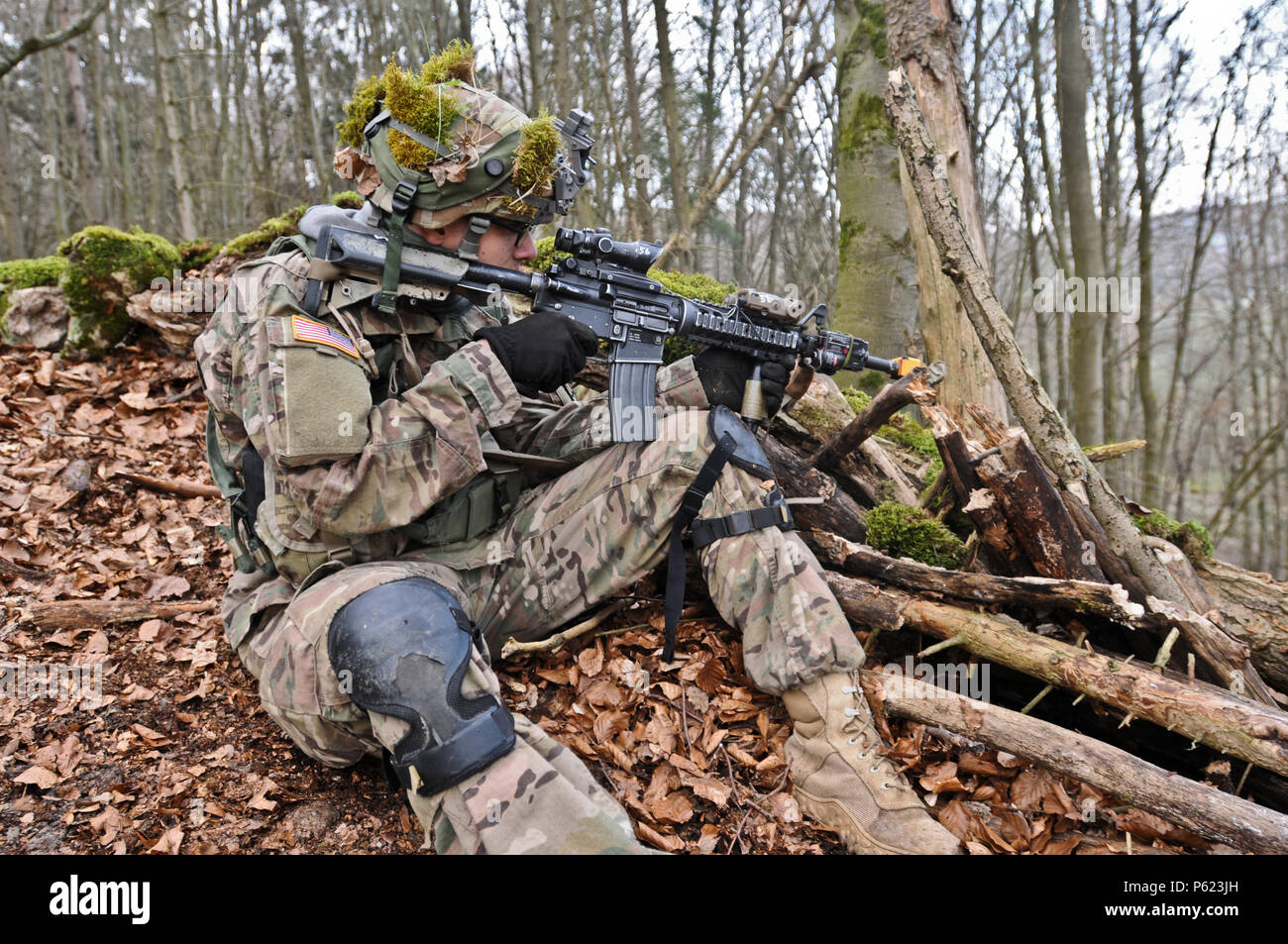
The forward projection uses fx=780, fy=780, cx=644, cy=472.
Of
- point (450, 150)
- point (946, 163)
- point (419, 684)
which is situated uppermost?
point (946, 163)

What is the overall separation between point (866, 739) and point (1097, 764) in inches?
29.6

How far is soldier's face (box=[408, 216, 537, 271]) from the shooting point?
3061 mm

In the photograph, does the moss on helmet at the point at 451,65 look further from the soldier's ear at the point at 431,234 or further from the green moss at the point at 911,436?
the green moss at the point at 911,436

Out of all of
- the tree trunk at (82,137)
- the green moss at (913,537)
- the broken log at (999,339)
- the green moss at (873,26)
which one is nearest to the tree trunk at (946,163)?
Answer: the broken log at (999,339)

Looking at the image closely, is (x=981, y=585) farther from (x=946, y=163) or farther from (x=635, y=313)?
(x=946, y=163)

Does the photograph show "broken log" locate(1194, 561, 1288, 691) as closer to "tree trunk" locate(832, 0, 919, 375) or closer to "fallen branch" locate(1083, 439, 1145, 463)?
"fallen branch" locate(1083, 439, 1145, 463)

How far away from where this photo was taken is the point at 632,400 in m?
3.34

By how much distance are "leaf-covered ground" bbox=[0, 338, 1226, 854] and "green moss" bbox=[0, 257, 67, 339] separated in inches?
102

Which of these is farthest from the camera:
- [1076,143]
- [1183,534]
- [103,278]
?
[1076,143]

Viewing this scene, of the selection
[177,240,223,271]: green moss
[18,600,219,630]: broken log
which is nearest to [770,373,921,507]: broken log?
[18,600,219,630]: broken log

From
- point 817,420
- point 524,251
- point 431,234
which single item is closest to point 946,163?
point 817,420

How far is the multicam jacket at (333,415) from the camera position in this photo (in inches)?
106
